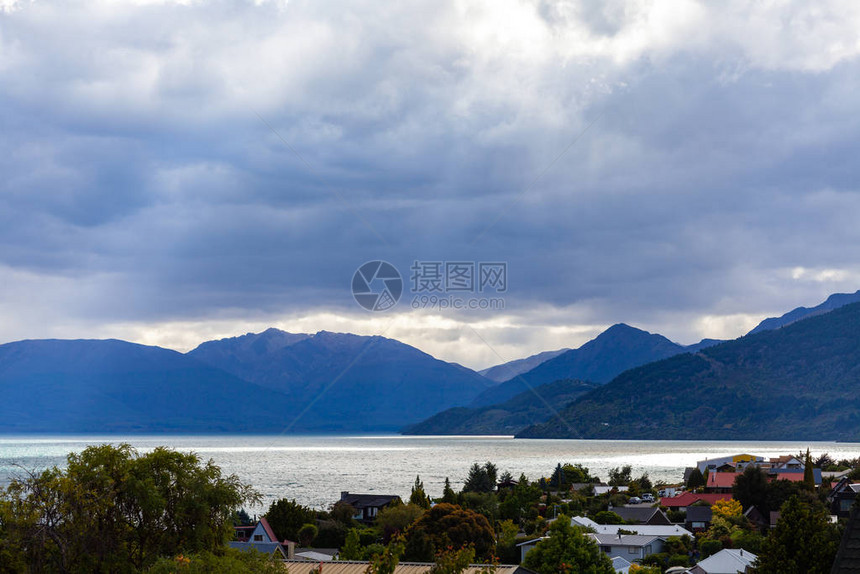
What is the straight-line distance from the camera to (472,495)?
81.7 meters

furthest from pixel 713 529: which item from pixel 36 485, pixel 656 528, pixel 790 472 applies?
pixel 36 485

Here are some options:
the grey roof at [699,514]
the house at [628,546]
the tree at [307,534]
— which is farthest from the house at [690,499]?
the tree at [307,534]

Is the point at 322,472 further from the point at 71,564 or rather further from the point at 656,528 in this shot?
the point at 71,564

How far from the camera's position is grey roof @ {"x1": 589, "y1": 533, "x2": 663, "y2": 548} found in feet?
186

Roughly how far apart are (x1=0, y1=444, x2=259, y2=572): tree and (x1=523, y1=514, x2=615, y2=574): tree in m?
19.1

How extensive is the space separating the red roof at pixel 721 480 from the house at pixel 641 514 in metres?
18.5

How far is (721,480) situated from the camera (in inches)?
3841

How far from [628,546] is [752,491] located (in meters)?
24.7

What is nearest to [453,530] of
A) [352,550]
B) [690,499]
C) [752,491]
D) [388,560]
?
[352,550]

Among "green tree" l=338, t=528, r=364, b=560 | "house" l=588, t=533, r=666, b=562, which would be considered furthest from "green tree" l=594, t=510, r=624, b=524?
"green tree" l=338, t=528, r=364, b=560

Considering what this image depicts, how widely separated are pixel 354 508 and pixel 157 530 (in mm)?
53364

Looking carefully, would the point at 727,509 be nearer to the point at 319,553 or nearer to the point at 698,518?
the point at 698,518

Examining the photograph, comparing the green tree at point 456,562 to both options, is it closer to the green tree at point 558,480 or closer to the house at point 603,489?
the house at point 603,489

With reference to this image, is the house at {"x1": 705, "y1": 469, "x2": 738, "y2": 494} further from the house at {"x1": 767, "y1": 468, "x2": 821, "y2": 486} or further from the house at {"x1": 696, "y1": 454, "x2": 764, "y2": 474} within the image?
the house at {"x1": 696, "y1": 454, "x2": 764, "y2": 474}
